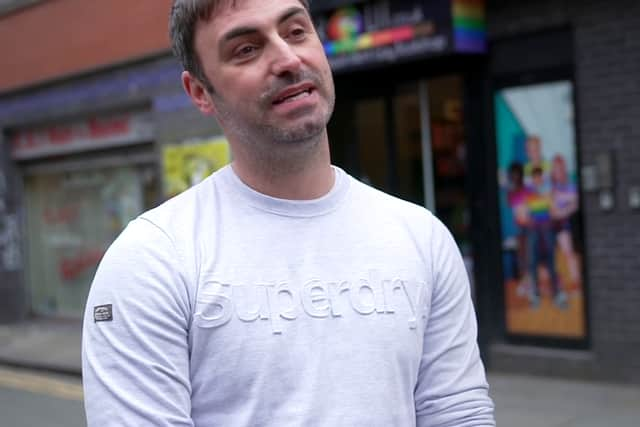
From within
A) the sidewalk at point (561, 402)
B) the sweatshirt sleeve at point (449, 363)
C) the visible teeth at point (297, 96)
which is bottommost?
the sidewalk at point (561, 402)

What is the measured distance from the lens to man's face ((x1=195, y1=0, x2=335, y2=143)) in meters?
1.79

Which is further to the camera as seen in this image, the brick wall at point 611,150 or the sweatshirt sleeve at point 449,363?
the brick wall at point 611,150

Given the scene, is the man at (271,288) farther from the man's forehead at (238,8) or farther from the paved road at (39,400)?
the paved road at (39,400)

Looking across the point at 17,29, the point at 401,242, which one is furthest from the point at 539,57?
the point at 17,29

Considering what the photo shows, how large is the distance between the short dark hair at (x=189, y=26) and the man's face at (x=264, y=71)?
0.05 feet

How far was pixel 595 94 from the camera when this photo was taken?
7934 mm

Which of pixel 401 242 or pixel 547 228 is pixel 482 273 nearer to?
pixel 547 228

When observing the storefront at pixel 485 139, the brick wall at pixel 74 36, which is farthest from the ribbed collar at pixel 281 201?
the brick wall at pixel 74 36

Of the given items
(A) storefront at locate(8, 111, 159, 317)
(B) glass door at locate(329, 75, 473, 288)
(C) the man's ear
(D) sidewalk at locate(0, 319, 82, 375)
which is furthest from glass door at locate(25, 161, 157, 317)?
(C) the man's ear

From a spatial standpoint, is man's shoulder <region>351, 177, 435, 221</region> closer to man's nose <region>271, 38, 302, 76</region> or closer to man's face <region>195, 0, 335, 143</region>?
man's face <region>195, 0, 335, 143</region>

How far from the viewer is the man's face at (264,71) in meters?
1.79

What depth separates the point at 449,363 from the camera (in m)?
1.94

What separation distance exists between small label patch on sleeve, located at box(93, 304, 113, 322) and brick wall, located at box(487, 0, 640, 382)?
6658 millimetres

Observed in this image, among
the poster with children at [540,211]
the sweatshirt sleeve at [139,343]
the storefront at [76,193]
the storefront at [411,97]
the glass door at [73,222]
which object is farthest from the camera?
the glass door at [73,222]
